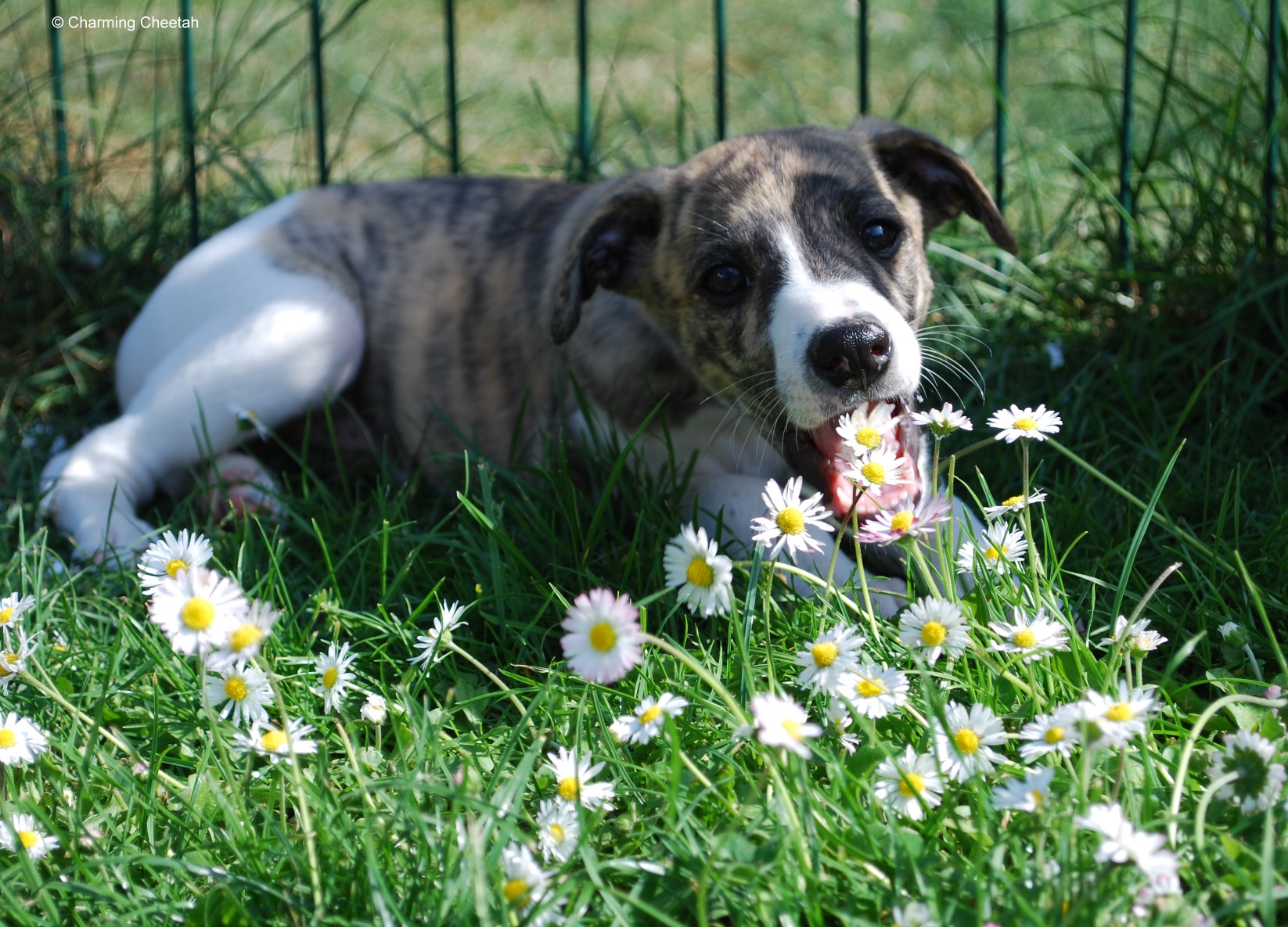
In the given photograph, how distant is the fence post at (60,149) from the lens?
4133mm

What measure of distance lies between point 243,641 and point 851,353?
4.18 feet

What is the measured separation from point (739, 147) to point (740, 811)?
1692 millimetres

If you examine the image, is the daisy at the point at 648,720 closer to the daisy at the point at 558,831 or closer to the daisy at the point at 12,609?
the daisy at the point at 558,831

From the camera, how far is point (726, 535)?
2766mm

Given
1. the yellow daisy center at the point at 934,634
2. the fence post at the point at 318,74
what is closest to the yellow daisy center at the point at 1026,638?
the yellow daisy center at the point at 934,634

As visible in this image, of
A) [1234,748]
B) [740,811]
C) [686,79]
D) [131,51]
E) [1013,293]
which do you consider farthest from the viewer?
[686,79]

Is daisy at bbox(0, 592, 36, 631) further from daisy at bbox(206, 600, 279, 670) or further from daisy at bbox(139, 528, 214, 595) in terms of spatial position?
daisy at bbox(206, 600, 279, 670)

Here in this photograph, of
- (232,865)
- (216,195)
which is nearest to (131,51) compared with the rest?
(216,195)

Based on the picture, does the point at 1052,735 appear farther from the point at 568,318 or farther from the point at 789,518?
the point at 568,318

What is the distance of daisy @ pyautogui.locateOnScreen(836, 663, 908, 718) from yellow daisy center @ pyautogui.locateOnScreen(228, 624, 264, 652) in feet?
2.46

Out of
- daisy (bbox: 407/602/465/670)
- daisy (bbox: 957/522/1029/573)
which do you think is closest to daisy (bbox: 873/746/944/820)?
daisy (bbox: 957/522/1029/573)

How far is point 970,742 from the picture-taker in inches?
64.4

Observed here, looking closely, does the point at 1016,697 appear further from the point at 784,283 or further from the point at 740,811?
the point at 784,283

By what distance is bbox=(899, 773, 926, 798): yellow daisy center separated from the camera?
1.57 metres
